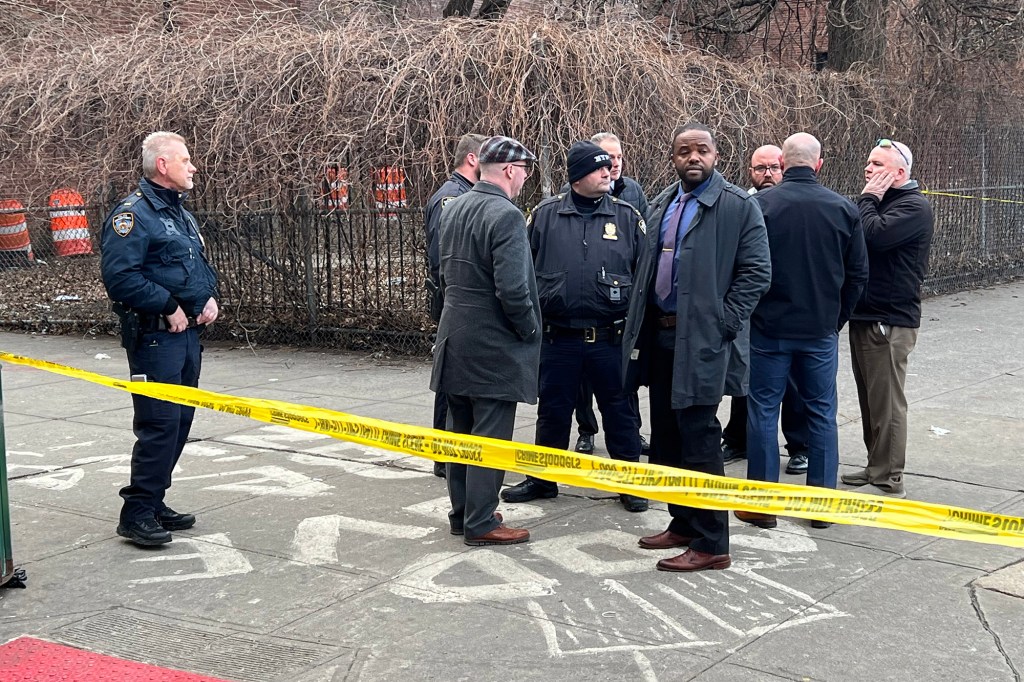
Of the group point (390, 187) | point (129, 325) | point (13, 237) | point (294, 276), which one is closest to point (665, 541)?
point (129, 325)

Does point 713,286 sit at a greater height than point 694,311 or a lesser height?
greater

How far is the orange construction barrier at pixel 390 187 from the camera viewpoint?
10.1m

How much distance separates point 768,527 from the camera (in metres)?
5.45

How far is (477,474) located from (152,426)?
1.47 meters

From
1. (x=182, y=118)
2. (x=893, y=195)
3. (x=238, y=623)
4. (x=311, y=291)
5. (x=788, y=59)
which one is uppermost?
(x=788, y=59)

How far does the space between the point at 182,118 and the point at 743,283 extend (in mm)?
7371

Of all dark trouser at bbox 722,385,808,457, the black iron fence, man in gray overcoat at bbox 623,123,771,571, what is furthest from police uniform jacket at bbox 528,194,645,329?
the black iron fence

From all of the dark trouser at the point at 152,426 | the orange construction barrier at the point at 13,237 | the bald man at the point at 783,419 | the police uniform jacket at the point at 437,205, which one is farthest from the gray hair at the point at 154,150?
the orange construction barrier at the point at 13,237

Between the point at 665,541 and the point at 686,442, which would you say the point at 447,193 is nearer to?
the point at 686,442

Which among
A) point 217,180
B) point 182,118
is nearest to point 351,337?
point 217,180

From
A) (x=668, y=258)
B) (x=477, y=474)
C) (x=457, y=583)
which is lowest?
(x=457, y=583)

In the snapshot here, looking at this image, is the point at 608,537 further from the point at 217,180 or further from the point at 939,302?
the point at 939,302

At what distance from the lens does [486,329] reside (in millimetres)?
5191

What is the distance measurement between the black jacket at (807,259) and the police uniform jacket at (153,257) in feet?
8.81
